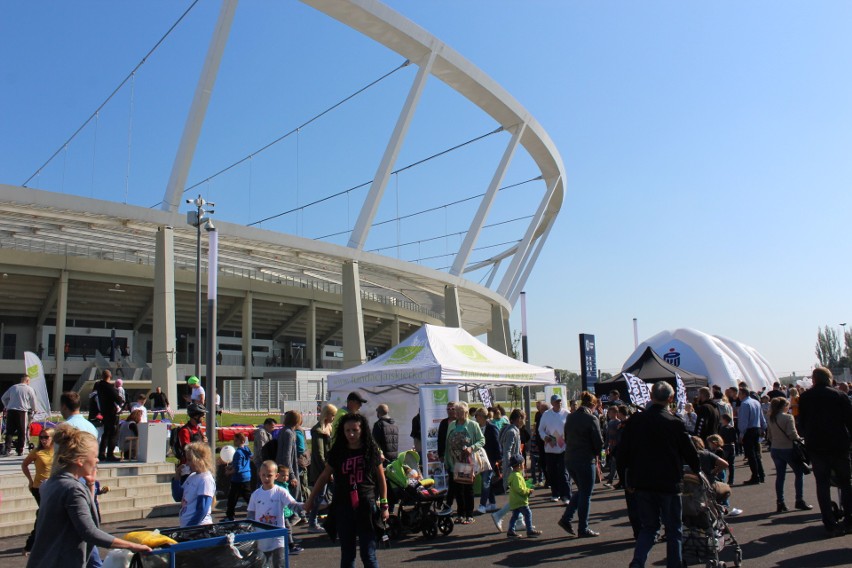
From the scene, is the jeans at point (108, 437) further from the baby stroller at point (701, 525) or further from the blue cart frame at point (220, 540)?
the baby stroller at point (701, 525)

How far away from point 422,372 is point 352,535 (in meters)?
7.41

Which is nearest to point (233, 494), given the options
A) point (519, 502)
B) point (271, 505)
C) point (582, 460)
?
point (271, 505)

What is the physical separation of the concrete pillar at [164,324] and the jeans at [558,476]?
11761mm

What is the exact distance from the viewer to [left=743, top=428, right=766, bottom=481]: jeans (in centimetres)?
1149

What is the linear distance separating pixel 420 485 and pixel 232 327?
4304 centimetres

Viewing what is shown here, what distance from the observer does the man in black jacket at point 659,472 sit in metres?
5.43

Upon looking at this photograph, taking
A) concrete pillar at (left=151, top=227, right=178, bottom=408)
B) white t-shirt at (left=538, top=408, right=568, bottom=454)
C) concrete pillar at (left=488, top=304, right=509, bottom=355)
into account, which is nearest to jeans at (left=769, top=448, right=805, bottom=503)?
white t-shirt at (left=538, top=408, right=568, bottom=454)

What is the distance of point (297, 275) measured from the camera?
140 feet

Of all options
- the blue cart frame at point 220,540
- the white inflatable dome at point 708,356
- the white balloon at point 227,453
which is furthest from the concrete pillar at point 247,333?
the blue cart frame at point 220,540

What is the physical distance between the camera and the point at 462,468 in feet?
29.6

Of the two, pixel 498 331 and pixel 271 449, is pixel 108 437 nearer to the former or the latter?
pixel 271 449

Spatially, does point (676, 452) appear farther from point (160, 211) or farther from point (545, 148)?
point (545, 148)

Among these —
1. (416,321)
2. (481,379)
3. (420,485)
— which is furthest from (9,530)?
(416,321)

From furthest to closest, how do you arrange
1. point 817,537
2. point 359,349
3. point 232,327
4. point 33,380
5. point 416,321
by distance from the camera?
point 416,321, point 232,327, point 359,349, point 33,380, point 817,537
